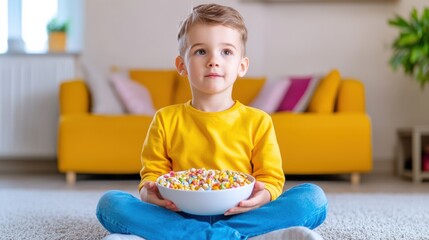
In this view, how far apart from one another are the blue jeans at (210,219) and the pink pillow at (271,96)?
2.26 m

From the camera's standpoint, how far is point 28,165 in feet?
14.0

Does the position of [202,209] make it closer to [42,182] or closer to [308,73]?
[42,182]

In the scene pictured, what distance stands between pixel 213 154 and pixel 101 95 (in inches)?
95.1

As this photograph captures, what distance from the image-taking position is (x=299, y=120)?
3.41 m

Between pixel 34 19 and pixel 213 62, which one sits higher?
pixel 34 19

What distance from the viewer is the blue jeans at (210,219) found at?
1.28m

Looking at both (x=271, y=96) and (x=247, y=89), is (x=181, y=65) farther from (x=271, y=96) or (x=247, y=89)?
(x=247, y=89)

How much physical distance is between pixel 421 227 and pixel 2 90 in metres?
3.23

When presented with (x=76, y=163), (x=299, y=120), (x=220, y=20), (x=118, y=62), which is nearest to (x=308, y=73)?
(x=299, y=120)

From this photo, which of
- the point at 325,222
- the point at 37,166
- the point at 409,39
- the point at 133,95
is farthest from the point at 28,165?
the point at 325,222

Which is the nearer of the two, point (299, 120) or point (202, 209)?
point (202, 209)

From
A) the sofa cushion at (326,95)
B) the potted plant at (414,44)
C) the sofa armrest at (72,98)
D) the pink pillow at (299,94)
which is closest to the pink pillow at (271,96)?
the pink pillow at (299,94)

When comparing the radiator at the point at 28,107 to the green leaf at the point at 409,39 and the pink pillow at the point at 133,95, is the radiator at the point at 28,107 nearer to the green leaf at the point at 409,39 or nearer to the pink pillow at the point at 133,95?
the pink pillow at the point at 133,95

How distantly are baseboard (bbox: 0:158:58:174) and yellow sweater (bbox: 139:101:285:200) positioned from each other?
296 centimetres
